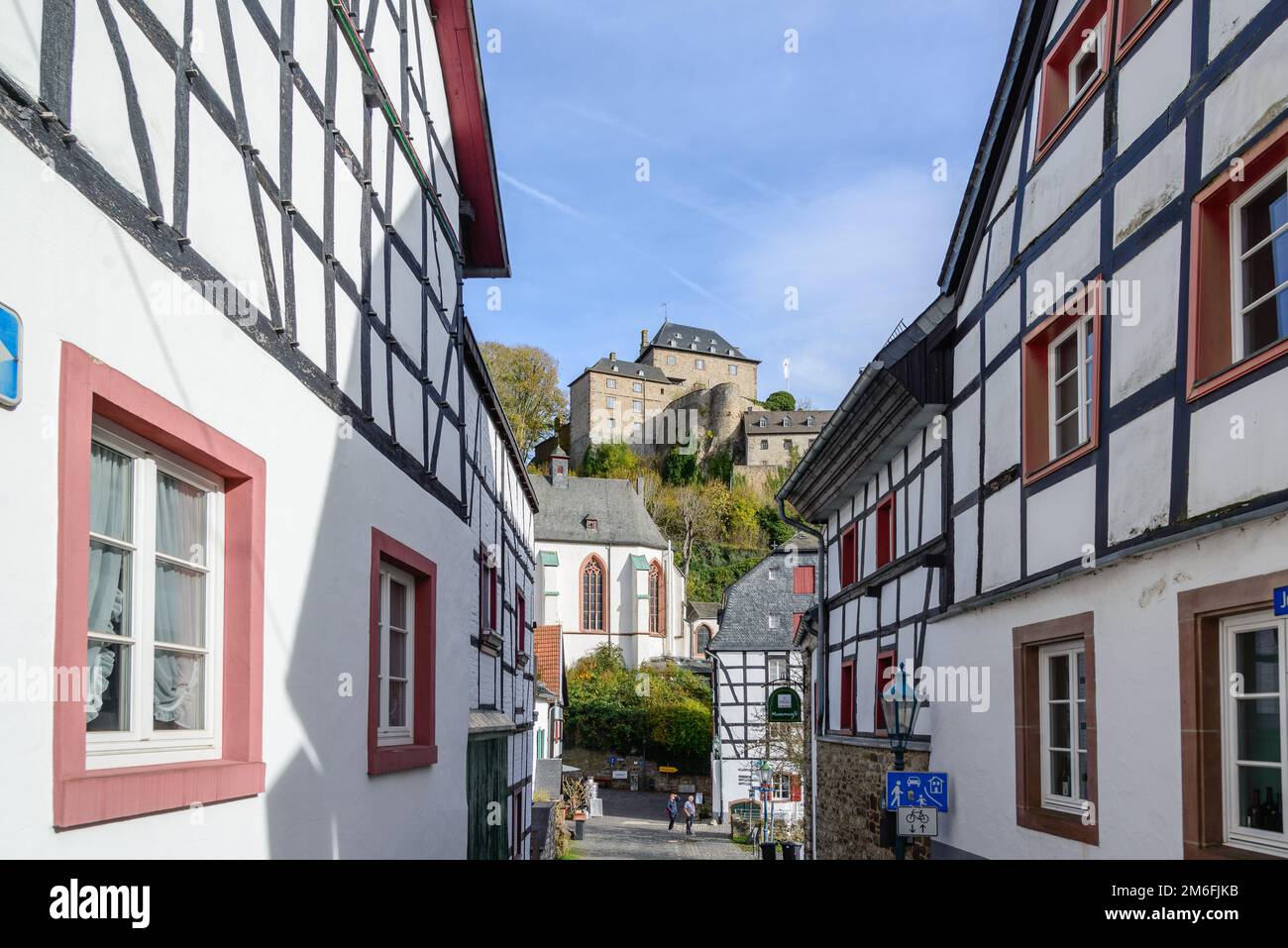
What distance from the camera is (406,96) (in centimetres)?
806

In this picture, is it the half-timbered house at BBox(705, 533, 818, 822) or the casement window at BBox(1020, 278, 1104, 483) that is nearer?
the casement window at BBox(1020, 278, 1104, 483)

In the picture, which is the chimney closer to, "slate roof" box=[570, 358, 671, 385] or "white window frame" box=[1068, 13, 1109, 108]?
"slate roof" box=[570, 358, 671, 385]

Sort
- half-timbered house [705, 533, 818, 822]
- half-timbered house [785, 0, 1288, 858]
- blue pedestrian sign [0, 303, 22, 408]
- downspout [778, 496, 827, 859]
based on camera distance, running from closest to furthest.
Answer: blue pedestrian sign [0, 303, 22, 408] < half-timbered house [785, 0, 1288, 858] < downspout [778, 496, 827, 859] < half-timbered house [705, 533, 818, 822]

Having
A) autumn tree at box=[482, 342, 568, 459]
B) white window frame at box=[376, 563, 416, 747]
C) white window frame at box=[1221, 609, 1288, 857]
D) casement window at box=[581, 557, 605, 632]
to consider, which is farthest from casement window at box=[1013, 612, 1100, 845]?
autumn tree at box=[482, 342, 568, 459]

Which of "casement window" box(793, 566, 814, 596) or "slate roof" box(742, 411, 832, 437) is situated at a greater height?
"slate roof" box(742, 411, 832, 437)

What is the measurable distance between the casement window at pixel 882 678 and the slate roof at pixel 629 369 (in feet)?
250

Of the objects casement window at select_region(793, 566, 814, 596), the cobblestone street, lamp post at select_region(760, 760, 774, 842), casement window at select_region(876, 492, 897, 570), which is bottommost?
the cobblestone street

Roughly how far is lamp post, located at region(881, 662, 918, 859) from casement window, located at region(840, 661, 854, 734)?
9.16ft

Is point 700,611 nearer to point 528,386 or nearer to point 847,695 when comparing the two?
point 528,386

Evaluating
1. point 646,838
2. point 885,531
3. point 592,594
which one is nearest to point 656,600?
point 592,594

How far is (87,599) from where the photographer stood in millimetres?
3566

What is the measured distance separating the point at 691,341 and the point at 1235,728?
92.7m

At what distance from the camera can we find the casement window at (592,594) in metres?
62.1

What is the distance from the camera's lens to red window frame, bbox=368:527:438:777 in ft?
21.9
